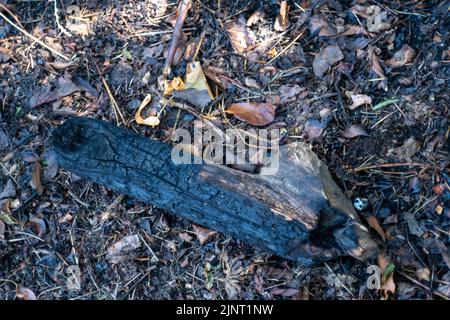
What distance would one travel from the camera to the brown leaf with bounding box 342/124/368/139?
2.77 m

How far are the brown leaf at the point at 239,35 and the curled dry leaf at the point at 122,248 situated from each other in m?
1.45

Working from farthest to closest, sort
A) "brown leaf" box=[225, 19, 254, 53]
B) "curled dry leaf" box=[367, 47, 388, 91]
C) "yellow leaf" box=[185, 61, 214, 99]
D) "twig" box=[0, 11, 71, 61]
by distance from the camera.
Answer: "twig" box=[0, 11, 71, 61]
"brown leaf" box=[225, 19, 254, 53]
"yellow leaf" box=[185, 61, 214, 99]
"curled dry leaf" box=[367, 47, 388, 91]

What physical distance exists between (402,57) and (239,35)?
1.09 meters

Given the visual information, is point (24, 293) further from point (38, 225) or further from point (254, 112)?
point (254, 112)

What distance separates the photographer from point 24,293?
114 inches

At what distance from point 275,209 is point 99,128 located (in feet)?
3.69

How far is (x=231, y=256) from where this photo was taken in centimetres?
271

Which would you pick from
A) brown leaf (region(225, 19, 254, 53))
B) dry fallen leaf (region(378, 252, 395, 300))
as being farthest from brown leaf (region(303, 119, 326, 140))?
dry fallen leaf (region(378, 252, 395, 300))

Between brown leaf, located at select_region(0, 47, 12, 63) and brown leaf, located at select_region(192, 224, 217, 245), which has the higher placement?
Result: brown leaf, located at select_region(0, 47, 12, 63)

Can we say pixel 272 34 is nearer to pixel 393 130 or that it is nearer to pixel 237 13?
pixel 237 13

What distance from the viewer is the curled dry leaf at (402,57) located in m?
Result: 2.88

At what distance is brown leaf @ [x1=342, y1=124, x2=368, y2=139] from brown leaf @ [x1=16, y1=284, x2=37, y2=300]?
2.17 metres

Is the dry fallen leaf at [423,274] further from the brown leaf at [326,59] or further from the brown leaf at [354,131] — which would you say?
the brown leaf at [326,59]

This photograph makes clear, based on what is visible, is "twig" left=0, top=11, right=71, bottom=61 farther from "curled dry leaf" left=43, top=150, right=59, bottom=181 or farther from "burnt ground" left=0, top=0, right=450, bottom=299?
"curled dry leaf" left=43, top=150, right=59, bottom=181
